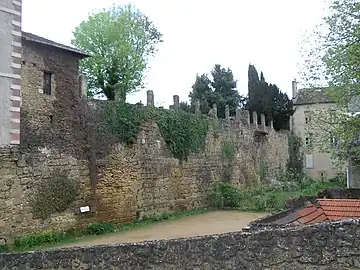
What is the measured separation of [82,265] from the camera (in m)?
4.95

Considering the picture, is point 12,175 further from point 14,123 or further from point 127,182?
point 127,182

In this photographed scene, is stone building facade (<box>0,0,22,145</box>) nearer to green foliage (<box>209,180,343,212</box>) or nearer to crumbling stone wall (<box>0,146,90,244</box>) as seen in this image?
crumbling stone wall (<box>0,146,90,244</box>)

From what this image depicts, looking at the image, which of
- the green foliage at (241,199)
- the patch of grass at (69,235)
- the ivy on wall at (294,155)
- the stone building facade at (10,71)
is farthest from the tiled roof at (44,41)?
the ivy on wall at (294,155)

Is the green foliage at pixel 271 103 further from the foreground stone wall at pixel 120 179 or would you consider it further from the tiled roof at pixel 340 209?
the tiled roof at pixel 340 209

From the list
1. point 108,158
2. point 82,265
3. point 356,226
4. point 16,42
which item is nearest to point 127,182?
point 108,158

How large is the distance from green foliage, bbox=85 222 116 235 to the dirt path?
61 centimetres

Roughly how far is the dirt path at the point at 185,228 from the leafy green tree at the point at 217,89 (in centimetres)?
1650

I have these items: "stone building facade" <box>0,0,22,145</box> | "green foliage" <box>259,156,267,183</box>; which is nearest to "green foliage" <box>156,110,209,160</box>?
"green foliage" <box>259,156,267,183</box>

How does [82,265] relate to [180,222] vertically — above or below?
above

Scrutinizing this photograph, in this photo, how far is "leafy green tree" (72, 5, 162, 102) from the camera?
2944 centimetres

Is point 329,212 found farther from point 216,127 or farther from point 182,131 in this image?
point 216,127

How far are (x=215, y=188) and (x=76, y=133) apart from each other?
31.4 ft

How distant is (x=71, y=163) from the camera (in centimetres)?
1461

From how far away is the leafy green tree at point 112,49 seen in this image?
2944cm
